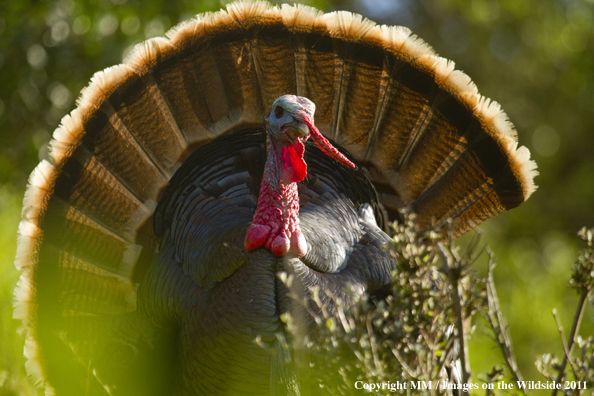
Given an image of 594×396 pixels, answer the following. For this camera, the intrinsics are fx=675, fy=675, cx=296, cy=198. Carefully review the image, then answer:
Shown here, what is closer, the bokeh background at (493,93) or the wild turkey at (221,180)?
the wild turkey at (221,180)

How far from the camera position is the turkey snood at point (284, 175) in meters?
2.88

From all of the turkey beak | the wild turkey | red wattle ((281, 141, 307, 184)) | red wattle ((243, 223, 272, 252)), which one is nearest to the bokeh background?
the wild turkey

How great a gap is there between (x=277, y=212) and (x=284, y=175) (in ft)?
0.59

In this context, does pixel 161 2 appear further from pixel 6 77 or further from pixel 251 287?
pixel 251 287

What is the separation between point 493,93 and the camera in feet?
31.1

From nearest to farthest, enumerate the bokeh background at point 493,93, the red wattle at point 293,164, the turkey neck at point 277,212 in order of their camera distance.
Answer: the turkey neck at point 277,212 → the red wattle at point 293,164 → the bokeh background at point 493,93

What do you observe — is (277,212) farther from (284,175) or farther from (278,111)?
(278,111)

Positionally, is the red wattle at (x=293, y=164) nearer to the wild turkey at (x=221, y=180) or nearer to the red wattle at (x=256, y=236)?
the wild turkey at (x=221, y=180)

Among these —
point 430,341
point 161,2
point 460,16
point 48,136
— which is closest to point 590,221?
point 460,16

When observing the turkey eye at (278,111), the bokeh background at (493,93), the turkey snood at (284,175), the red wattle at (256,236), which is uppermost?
the bokeh background at (493,93)

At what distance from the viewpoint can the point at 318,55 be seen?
3635 millimetres

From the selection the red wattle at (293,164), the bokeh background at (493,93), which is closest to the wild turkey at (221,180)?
the red wattle at (293,164)

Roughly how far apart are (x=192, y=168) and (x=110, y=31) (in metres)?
2.72

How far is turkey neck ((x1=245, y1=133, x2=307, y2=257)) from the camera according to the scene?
9.43 feet
